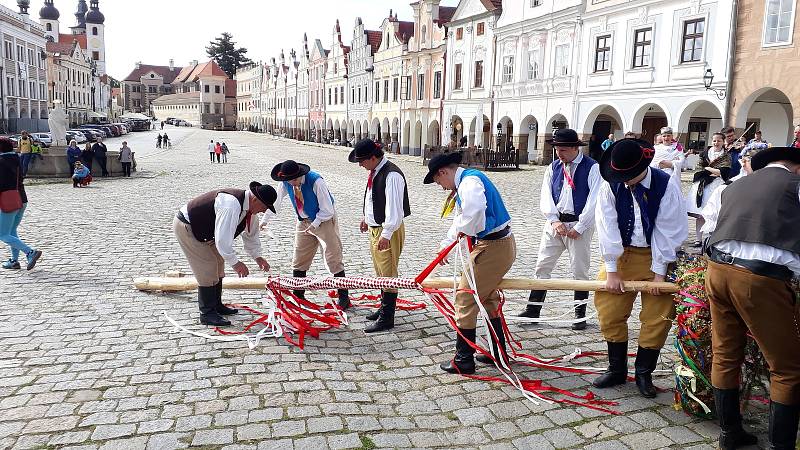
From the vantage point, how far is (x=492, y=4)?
120ft

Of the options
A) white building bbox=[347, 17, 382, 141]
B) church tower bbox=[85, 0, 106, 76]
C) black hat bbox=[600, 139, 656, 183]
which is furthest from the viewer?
church tower bbox=[85, 0, 106, 76]

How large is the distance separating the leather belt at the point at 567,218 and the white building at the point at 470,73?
29.7m

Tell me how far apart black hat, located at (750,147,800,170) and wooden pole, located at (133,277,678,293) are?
106 centimetres

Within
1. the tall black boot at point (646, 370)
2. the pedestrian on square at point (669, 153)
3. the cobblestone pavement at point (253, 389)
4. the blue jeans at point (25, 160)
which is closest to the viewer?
the cobblestone pavement at point (253, 389)

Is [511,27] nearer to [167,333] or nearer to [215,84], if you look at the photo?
[167,333]

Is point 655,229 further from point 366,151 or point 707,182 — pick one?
point 707,182

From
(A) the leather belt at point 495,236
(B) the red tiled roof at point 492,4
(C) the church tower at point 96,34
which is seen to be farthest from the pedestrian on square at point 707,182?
(C) the church tower at point 96,34

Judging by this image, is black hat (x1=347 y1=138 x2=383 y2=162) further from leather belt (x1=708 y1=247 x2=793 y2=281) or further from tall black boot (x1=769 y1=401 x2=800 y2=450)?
tall black boot (x1=769 y1=401 x2=800 y2=450)

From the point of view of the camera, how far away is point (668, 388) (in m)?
4.87

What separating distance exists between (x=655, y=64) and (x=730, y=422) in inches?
972

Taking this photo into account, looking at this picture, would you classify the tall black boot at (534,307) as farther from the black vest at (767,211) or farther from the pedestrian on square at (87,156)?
the pedestrian on square at (87,156)

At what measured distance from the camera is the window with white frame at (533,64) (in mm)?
32781

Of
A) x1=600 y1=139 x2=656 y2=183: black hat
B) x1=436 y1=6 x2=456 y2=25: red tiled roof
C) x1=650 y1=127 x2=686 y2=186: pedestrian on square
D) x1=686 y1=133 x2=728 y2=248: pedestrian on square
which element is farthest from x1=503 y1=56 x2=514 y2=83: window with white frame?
x1=600 y1=139 x2=656 y2=183: black hat

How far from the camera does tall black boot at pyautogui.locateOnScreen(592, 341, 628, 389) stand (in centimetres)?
483
